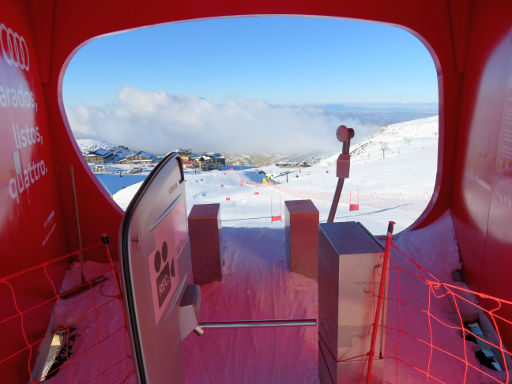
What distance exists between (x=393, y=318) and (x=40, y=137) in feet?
13.8

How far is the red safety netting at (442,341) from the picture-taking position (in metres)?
2.51

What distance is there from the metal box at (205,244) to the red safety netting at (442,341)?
6.16ft

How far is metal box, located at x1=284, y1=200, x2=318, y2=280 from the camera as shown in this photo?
3809 mm

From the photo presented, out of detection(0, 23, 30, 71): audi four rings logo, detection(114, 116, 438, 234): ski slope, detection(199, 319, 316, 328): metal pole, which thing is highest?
detection(0, 23, 30, 71): audi four rings logo

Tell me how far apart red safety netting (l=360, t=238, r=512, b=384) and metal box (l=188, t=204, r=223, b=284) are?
1877mm

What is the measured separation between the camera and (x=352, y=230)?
6.20 feet

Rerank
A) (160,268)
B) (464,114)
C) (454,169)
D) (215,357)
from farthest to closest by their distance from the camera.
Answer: (454,169)
(464,114)
(215,357)
(160,268)

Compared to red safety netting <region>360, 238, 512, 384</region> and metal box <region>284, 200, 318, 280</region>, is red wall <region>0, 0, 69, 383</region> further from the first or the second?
metal box <region>284, 200, 318, 280</region>

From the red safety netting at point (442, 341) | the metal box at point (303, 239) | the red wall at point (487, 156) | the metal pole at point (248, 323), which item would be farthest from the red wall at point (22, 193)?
the red wall at point (487, 156)

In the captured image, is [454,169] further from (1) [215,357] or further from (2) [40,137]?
(2) [40,137]

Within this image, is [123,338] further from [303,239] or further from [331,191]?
[331,191]

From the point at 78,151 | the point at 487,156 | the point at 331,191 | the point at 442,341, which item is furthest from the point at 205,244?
the point at 331,191

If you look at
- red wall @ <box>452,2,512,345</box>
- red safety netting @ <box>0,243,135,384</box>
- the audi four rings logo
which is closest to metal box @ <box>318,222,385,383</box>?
Result: red safety netting @ <box>0,243,135,384</box>

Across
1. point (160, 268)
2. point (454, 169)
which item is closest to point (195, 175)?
point (454, 169)
